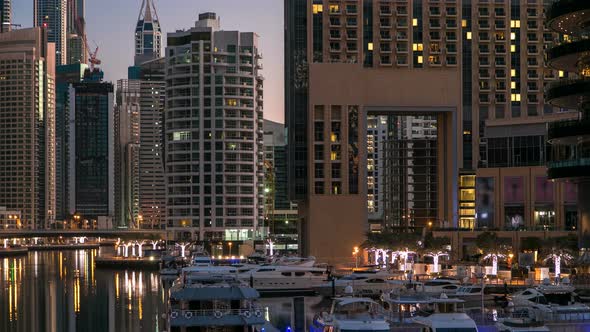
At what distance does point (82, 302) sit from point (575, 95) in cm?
4924

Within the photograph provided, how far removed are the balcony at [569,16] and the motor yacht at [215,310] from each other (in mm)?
34799

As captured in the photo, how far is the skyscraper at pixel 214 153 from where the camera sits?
192125 millimetres

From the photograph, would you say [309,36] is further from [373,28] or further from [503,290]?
[503,290]

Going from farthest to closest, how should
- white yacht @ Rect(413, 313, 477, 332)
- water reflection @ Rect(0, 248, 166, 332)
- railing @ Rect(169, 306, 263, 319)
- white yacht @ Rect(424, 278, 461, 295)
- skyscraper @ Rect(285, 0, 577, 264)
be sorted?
1. skyscraper @ Rect(285, 0, 577, 264)
2. water reflection @ Rect(0, 248, 166, 332)
3. white yacht @ Rect(424, 278, 461, 295)
4. railing @ Rect(169, 306, 263, 319)
5. white yacht @ Rect(413, 313, 477, 332)

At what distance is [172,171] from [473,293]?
123950mm

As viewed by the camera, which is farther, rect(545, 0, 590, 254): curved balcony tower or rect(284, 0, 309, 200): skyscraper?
rect(284, 0, 309, 200): skyscraper

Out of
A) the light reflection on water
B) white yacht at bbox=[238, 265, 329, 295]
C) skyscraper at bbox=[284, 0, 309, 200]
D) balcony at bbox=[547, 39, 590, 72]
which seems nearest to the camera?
balcony at bbox=[547, 39, 590, 72]

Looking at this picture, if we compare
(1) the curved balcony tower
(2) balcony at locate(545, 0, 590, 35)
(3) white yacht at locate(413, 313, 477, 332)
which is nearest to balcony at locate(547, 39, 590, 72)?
(1) the curved balcony tower

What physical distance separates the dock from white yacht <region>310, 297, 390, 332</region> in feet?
353

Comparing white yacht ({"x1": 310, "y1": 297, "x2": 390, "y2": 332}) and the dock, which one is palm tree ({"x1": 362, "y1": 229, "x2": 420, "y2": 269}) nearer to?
the dock

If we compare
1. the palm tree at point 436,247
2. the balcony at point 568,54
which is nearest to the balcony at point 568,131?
the balcony at point 568,54

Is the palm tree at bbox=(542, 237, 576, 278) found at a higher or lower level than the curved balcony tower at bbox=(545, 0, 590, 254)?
lower

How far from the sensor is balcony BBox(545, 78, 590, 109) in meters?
77.6

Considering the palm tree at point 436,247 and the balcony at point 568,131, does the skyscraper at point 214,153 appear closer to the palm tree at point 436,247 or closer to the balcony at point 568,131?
the palm tree at point 436,247
